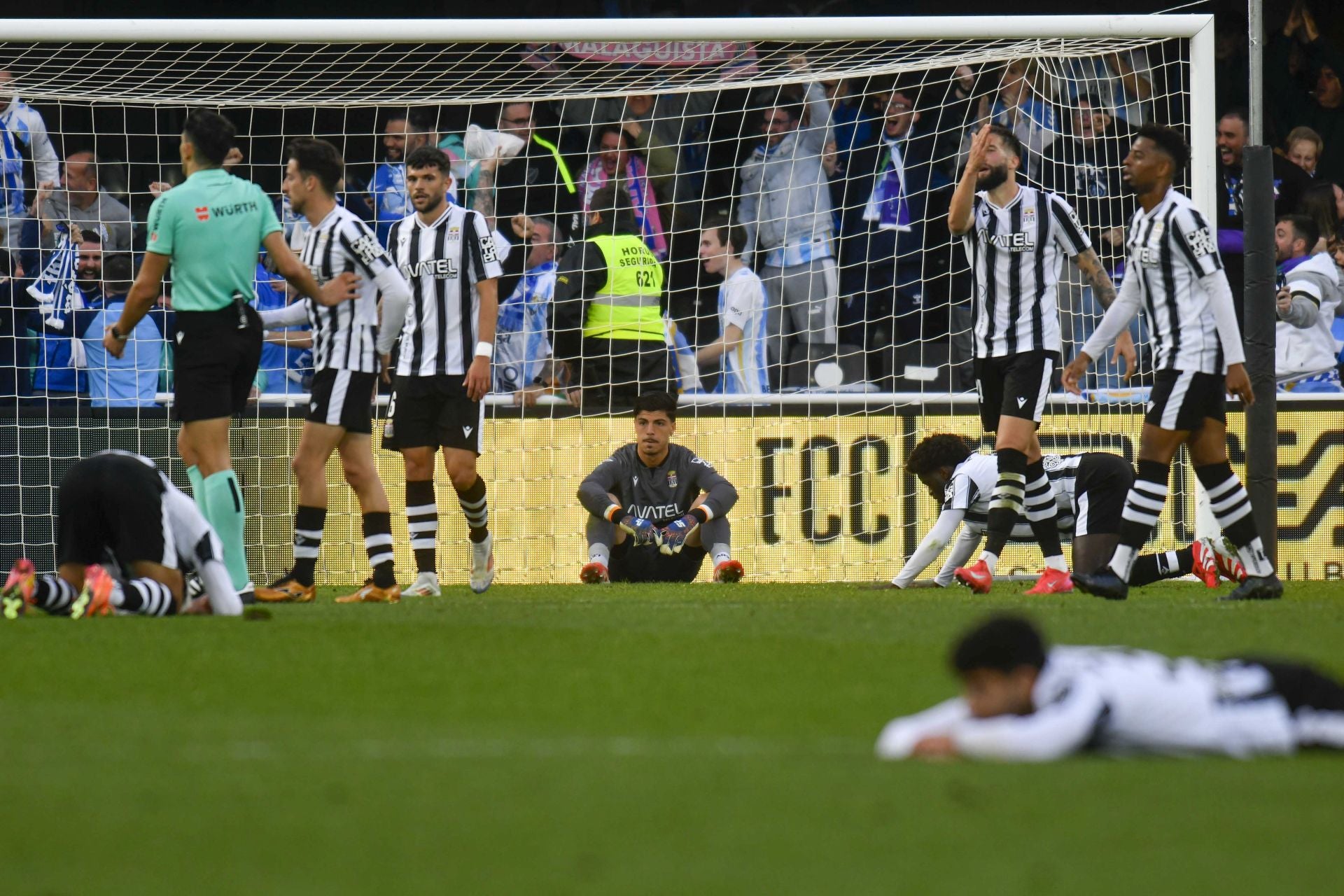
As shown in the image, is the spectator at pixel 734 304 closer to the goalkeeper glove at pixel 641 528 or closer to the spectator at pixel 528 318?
the spectator at pixel 528 318

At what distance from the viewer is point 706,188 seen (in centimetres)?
1266

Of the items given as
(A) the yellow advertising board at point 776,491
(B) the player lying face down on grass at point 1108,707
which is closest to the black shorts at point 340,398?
(A) the yellow advertising board at point 776,491

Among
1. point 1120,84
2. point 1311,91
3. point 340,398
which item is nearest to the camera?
point 340,398

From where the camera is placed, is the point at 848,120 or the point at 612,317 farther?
the point at 848,120

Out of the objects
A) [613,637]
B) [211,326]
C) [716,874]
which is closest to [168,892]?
[716,874]

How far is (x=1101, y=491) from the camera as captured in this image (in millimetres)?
10367

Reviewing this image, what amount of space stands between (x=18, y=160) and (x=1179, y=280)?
A: 25.1 feet

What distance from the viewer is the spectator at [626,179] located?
1283 centimetres

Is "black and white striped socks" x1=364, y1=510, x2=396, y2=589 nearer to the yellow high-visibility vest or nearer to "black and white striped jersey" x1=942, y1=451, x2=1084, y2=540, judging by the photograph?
"black and white striped jersey" x1=942, y1=451, x2=1084, y2=540

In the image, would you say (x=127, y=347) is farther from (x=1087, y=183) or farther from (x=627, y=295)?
(x=1087, y=183)

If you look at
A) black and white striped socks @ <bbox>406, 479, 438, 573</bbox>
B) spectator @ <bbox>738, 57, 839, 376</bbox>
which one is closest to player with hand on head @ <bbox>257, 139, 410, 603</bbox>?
black and white striped socks @ <bbox>406, 479, 438, 573</bbox>

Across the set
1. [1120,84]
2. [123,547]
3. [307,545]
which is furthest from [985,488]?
[123,547]

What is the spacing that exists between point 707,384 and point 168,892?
395 inches

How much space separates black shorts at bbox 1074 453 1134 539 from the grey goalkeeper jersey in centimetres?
211
